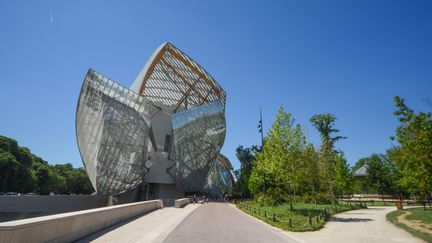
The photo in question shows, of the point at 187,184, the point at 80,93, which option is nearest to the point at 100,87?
the point at 80,93

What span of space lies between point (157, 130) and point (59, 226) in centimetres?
5749

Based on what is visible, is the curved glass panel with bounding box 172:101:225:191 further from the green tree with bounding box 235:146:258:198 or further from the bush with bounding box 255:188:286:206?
the bush with bounding box 255:188:286:206

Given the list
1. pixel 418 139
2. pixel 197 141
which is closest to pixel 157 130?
pixel 197 141

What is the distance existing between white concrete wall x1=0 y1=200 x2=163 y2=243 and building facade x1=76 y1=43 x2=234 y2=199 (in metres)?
30.8

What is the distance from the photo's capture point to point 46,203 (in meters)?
40.5

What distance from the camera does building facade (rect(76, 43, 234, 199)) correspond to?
44062mm

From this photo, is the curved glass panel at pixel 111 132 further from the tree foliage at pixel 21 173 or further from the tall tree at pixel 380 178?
the tall tree at pixel 380 178

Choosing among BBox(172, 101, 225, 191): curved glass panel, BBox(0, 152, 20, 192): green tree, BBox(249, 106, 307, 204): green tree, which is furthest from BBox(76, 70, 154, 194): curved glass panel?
BBox(249, 106, 307, 204): green tree

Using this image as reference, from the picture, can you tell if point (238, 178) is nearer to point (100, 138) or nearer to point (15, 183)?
point (100, 138)

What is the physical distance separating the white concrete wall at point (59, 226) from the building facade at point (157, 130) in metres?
30.8

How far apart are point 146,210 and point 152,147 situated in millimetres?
36600

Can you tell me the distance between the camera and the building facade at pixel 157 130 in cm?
4406

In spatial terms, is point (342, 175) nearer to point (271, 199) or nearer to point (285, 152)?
point (271, 199)

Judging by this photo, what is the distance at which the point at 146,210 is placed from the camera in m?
24.8
